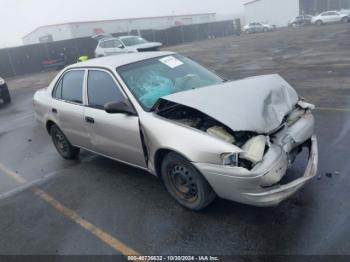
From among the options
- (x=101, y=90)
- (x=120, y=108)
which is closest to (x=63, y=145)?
(x=101, y=90)

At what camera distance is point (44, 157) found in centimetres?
639

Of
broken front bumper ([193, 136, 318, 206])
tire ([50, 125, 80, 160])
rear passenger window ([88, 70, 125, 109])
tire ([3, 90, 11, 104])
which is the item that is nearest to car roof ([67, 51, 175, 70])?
rear passenger window ([88, 70, 125, 109])

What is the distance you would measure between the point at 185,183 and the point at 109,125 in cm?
130

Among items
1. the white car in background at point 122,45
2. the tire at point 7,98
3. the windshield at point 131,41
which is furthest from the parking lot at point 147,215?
the windshield at point 131,41

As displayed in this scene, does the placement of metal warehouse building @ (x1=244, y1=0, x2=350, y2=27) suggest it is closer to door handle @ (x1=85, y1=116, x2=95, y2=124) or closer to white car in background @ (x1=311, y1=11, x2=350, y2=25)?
white car in background @ (x1=311, y1=11, x2=350, y2=25)

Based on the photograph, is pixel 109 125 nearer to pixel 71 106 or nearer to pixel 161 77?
pixel 161 77

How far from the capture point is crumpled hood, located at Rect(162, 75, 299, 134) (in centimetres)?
341

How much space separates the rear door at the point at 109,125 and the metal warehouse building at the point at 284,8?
179 ft

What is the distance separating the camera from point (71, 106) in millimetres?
5098

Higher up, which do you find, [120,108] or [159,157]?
[120,108]

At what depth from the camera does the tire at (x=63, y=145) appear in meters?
5.79

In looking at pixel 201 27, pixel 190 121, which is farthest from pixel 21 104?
pixel 201 27

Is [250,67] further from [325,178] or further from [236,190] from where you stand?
[236,190]

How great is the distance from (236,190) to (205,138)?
22.8 inches
